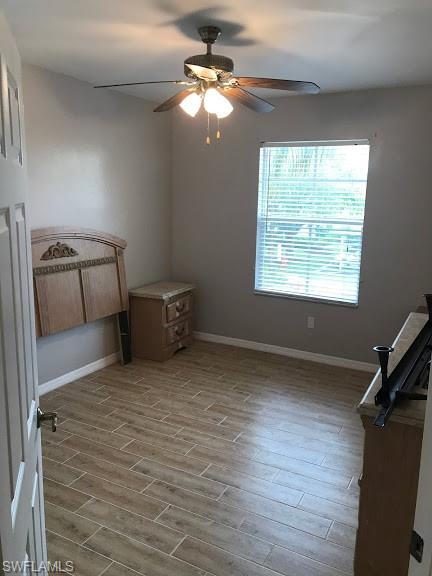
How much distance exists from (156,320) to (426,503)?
369 cm

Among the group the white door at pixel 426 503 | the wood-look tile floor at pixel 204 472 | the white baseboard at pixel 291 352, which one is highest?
the white door at pixel 426 503

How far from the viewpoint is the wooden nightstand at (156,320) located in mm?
4438

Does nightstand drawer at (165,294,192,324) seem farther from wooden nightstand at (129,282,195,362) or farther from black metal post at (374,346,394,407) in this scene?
black metal post at (374,346,394,407)

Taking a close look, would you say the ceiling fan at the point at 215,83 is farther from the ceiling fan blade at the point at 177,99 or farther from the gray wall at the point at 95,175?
the gray wall at the point at 95,175

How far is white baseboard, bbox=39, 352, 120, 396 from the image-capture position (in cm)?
377

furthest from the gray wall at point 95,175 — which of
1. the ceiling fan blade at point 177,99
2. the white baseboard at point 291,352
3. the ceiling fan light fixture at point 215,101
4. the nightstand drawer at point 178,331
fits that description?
the ceiling fan light fixture at point 215,101

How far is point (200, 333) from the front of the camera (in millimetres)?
5227

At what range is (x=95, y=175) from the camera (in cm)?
406

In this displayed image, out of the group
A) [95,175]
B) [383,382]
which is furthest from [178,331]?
[383,382]

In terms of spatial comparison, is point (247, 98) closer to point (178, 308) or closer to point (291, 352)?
point (178, 308)

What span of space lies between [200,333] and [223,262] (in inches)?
34.2

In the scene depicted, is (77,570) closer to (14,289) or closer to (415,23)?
(14,289)

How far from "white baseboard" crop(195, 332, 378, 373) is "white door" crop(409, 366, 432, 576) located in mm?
3622

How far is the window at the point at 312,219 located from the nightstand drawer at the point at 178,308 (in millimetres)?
777
